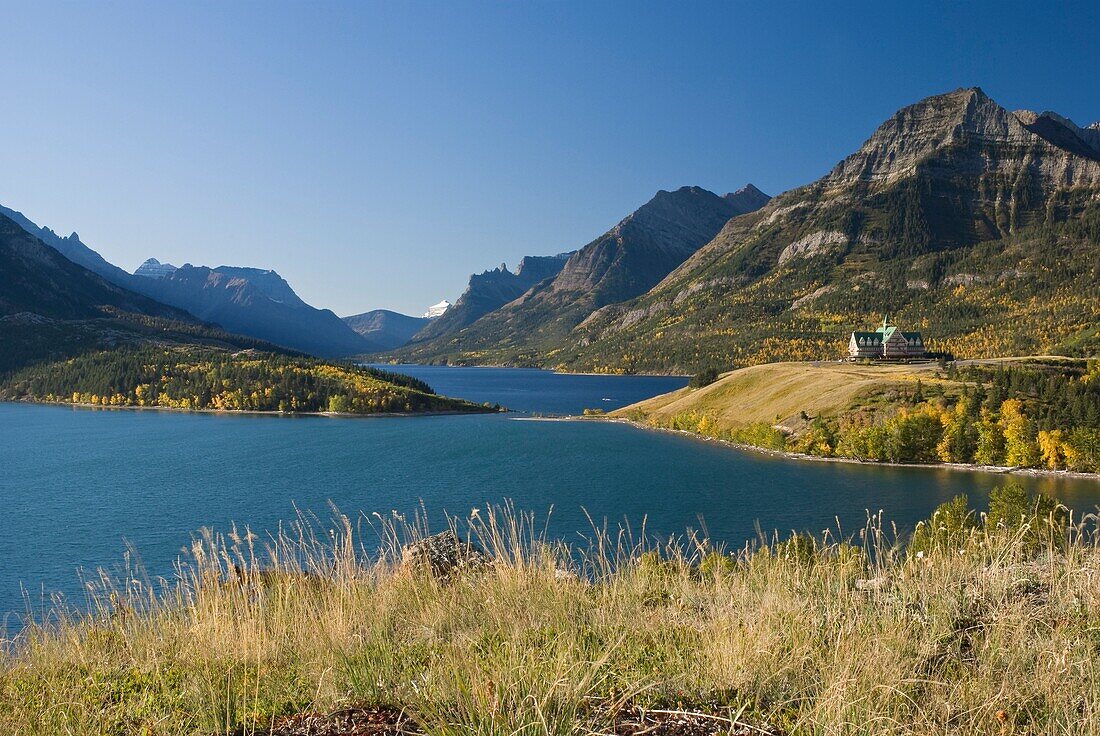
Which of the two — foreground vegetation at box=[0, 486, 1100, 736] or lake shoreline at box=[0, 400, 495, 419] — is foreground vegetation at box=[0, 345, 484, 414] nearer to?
lake shoreline at box=[0, 400, 495, 419]

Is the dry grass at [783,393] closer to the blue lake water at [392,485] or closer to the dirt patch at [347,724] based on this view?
the blue lake water at [392,485]

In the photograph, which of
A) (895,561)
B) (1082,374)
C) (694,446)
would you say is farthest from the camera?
(694,446)

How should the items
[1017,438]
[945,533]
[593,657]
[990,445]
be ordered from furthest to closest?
1. [990,445]
2. [1017,438]
3. [945,533]
4. [593,657]

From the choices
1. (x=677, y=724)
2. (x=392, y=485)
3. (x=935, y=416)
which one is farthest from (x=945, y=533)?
(x=935, y=416)

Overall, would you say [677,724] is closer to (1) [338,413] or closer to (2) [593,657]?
(2) [593,657]

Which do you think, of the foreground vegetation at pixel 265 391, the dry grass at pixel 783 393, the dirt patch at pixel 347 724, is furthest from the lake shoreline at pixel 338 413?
the dirt patch at pixel 347 724

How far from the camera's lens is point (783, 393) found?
11319 cm

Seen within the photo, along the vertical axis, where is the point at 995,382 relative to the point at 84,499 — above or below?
above

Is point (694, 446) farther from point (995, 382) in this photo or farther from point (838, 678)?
point (838, 678)

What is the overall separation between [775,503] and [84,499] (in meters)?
72.6

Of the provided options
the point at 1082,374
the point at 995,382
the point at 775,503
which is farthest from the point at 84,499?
the point at 1082,374

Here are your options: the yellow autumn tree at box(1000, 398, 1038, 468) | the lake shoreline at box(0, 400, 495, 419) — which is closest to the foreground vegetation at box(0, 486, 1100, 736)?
the yellow autumn tree at box(1000, 398, 1038, 468)

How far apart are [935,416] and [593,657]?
98.2m

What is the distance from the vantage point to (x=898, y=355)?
155000mm
